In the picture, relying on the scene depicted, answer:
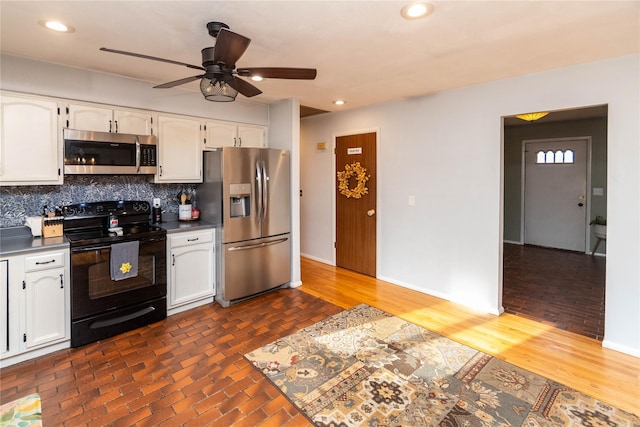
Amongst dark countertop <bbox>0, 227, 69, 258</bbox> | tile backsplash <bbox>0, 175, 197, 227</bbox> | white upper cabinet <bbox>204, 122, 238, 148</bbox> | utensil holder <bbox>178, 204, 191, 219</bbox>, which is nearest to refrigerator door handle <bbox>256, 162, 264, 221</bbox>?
white upper cabinet <bbox>204, 122, 238, 148</bbox>

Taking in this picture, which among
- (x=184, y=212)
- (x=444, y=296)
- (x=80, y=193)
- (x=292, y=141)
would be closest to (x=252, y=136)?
(x=292, y=141)

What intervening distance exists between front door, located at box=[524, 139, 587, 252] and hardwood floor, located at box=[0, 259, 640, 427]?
3.96 m

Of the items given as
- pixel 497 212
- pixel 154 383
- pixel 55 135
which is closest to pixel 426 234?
pixel 497 212

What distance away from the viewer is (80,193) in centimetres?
327

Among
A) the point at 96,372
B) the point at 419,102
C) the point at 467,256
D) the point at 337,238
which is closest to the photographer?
the point at 96,372

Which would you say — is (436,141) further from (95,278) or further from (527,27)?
(95,278)

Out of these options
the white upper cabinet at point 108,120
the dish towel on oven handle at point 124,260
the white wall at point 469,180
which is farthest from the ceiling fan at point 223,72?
the white wall at point 469,180

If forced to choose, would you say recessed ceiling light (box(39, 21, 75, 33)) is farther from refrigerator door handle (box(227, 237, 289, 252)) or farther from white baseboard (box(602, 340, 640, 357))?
white baseboard (box(602, 340, 640, 357))

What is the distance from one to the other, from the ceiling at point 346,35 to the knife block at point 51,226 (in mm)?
1375

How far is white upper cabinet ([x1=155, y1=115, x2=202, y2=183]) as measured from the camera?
11.5 ft

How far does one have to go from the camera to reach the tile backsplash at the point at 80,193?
2.92m

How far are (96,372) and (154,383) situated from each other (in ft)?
1.69

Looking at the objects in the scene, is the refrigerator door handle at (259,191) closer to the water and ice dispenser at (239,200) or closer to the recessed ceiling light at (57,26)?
the water and ice dispenser at (239,200)

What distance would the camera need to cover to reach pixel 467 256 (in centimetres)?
369
